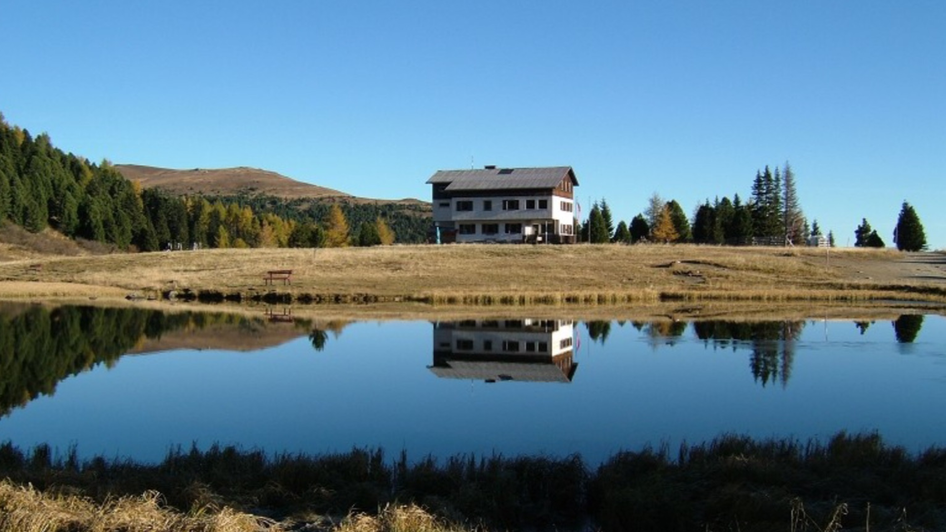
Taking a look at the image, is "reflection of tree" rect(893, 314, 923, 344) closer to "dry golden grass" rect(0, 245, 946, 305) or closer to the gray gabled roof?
"dry golden grass" rect(0, 245, 946, 305)

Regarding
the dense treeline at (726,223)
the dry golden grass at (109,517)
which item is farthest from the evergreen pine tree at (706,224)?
the dry golden grass at (109,517)

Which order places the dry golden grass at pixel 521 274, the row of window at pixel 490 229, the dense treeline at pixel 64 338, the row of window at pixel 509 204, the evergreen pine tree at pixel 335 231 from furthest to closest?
1. the evergreen pine tree at pixel 335 231
2. the row of window at pixel 490 229
3. the row of window at pixel 509 204
4. the dry golden grass at pixel 521 274
5. the dense treeline at pixel 64 338

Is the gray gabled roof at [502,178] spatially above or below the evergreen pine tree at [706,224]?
above

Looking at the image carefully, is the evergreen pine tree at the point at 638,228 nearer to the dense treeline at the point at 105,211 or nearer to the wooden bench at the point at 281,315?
the dense treeline at the point at 105,211

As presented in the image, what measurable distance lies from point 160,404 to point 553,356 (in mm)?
Result: 12745

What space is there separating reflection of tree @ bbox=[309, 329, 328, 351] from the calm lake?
12 centimetres

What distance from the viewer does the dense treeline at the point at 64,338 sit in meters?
21.9

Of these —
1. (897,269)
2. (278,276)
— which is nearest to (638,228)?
(897,269)

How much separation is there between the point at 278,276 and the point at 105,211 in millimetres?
77482

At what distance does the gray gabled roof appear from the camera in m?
82.2

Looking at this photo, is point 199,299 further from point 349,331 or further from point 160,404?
point 160,404

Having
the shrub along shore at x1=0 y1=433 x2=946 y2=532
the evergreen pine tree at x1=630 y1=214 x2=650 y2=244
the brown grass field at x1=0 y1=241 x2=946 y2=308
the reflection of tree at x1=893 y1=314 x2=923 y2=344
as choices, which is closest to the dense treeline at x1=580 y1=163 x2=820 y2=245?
the evergreen pine tree at x1=630 y1=214 x2=650 y2=244

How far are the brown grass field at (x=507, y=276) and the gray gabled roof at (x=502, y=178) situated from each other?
1345cm

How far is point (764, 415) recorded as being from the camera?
17.6 metres
